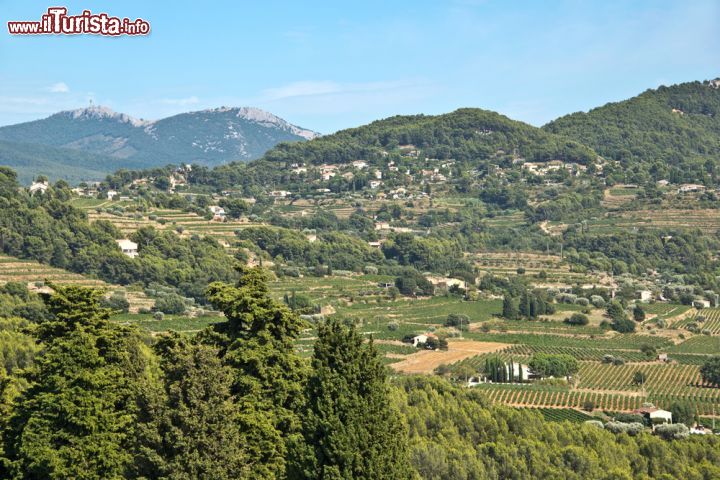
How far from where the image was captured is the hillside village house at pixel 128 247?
82188mm

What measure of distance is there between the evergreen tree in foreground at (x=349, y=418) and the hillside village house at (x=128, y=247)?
63.7 m

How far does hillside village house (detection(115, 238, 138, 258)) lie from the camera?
82188 mm

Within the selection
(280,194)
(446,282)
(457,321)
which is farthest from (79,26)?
(280,194)

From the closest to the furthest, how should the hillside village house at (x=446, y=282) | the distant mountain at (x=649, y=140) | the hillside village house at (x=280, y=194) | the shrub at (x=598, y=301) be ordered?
the shrub at (x=598, y=301), the hillside village house at (x=446, y=282), the hillside village house at (x=280, y=194), the distant mountain at (x=649, y=140)

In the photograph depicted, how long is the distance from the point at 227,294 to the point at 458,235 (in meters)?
104

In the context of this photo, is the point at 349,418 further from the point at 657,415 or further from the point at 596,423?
the point at 657,415

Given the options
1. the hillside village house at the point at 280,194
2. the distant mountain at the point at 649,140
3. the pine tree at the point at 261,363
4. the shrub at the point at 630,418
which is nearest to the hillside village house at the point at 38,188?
the hillside village house at the point at 280,194

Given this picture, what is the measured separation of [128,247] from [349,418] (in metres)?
66.1

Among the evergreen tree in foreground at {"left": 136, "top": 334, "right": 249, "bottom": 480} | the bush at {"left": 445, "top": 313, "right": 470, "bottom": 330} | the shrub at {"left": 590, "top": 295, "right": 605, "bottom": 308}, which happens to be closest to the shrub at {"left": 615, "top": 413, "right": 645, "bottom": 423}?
the bush at {"left": 445, "top": 313, "right": 470, "bottom": 330}

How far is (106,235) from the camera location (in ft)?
270

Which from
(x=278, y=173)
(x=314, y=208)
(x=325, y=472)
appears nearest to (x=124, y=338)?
(x=325, y=472)

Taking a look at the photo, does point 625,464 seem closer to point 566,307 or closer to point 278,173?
point 566,307

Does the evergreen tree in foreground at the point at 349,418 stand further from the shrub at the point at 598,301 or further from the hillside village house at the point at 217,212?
the hillside village house at the point at 217,212

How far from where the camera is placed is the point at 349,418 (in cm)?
1952
